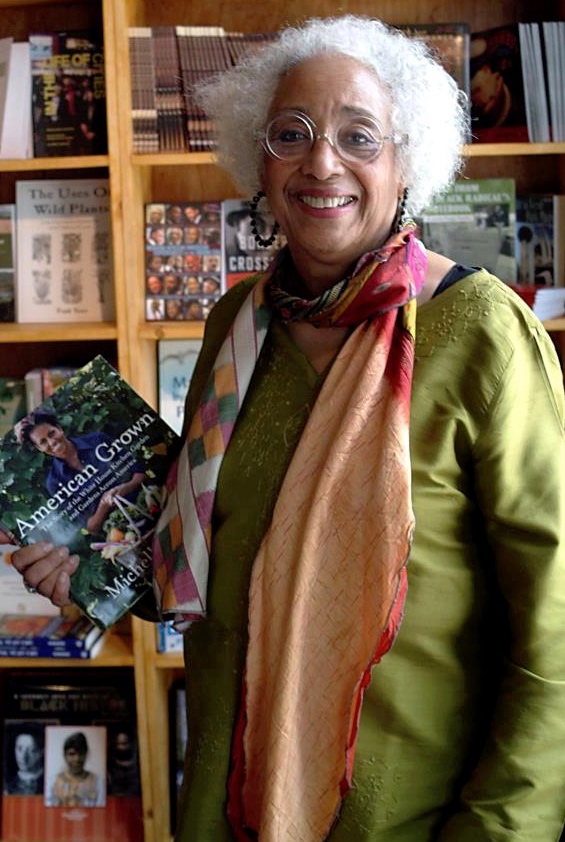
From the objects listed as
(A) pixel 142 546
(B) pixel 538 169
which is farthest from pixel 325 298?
(B) pixel 538 169

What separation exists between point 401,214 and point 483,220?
103 cm

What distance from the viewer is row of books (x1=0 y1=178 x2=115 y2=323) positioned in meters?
2.19

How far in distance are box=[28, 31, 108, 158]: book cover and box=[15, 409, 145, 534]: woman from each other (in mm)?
1033

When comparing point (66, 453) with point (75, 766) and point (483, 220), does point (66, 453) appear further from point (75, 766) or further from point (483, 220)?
point (75, 766)

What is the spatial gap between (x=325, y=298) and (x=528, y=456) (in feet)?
0.99

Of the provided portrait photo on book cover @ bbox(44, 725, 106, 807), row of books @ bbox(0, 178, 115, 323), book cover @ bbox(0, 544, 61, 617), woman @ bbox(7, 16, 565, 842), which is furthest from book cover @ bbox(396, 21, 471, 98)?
portrait photo on book cover @ bbox(44, 725, 106, 807)

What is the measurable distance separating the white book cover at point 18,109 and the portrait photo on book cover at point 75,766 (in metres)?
1.38

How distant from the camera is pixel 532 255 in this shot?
2.17 metres

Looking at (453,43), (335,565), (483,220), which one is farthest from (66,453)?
(453,43)

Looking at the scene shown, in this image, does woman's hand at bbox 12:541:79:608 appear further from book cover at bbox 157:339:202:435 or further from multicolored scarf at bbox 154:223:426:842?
book cover at bbox 157:339:202:435

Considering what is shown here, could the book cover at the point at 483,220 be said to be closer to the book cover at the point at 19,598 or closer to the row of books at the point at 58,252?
the row of books at the point at 58,252

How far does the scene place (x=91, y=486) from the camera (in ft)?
4.18

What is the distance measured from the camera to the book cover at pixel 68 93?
208 cm

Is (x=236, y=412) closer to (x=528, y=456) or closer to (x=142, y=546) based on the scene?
(x=142, y=546)
